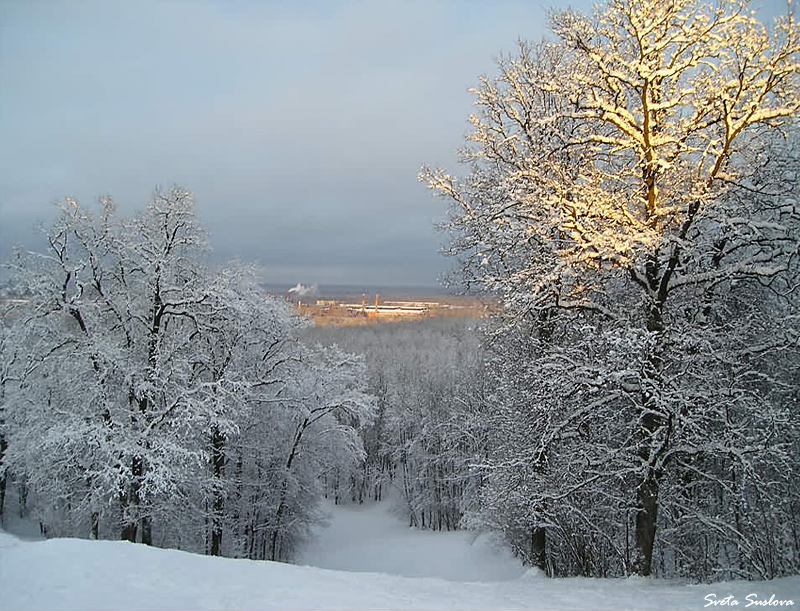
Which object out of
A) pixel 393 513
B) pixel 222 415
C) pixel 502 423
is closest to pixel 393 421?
pixel 393 513

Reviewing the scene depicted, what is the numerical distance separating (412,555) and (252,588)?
1759 centimetres

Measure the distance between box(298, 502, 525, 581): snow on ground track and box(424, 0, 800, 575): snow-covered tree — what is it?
7.71 meters

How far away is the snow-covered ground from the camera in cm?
505

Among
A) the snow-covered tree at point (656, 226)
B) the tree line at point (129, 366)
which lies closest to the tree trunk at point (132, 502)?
the tree line at point (129, 366)

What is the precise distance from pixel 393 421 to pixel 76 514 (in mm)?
28719

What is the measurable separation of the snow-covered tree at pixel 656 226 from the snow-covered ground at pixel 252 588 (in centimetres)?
122

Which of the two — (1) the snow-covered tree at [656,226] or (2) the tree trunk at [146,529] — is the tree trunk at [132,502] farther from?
(1) the snow-covered tree at [656,226]

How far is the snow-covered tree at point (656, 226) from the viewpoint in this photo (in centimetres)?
611

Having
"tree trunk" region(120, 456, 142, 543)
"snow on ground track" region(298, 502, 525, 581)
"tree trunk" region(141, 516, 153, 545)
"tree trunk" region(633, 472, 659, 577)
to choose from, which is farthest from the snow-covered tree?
"tree trunk" region(141, 516, 153, 545)

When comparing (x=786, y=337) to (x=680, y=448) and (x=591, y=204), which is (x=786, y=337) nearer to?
(x=680, y=448)

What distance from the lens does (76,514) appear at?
13219mm

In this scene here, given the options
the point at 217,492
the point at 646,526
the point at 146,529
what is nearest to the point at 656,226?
the point at 646,526

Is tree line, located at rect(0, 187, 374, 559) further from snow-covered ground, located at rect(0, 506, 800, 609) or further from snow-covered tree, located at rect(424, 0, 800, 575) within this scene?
snow-covered tree, located at rect(424, 0, 800, 575)

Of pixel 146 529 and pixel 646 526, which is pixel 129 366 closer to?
pixel 146 529
